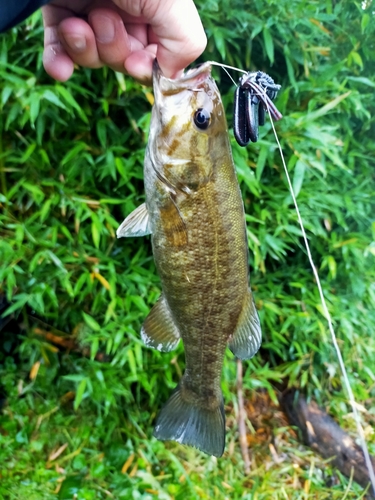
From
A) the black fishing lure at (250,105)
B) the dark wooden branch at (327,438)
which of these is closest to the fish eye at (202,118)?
the black fishing lure at (250,105)

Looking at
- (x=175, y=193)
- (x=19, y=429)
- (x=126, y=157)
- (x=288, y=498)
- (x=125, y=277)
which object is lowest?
(x=288, y=498)

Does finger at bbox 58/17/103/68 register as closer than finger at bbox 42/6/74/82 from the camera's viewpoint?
Yes

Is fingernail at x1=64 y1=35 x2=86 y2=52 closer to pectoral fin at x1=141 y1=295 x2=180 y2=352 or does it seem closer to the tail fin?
pectoral fin at x1=141 y1=295 x2=180 y2=352

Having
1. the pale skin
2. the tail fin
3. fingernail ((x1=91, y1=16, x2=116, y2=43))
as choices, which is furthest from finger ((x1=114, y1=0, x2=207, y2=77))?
the tail fin

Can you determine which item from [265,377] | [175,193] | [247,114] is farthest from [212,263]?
[265,377]

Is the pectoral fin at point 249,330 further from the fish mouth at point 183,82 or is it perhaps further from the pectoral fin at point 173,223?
the fish mouth at point 183,82

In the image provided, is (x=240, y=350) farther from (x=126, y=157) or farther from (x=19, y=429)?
(x=19, y=429)

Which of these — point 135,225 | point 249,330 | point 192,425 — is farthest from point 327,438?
point 135,225
